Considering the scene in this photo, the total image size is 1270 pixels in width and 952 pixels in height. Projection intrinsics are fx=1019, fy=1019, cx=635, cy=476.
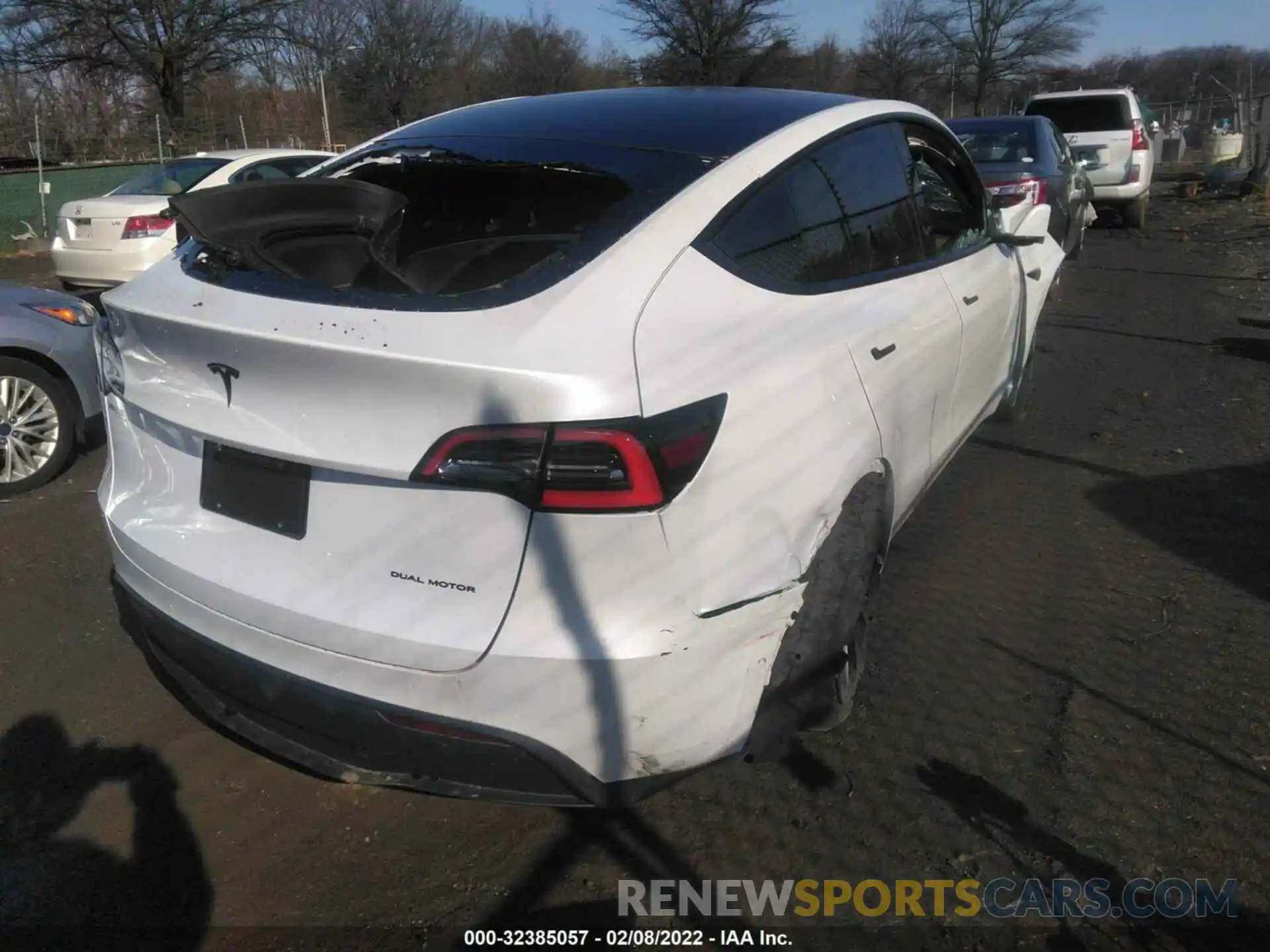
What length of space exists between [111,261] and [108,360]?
8536 mm

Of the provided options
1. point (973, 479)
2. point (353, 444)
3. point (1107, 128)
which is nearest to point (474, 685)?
point (353, 444)

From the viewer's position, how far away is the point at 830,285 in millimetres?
2781

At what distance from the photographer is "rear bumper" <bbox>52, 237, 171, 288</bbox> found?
1002 centimetres

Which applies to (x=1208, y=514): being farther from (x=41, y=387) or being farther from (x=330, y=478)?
(x=41, y=387)

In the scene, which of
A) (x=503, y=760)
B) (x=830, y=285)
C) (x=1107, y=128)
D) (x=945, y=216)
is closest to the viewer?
(x=503, y=760)

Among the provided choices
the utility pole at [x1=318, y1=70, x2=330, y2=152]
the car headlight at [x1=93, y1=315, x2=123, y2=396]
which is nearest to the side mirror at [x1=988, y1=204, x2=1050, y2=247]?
the car headlight at [x1=93, y1=315, x2=123, y2=396]

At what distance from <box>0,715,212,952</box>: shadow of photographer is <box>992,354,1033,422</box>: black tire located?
13.2 ft

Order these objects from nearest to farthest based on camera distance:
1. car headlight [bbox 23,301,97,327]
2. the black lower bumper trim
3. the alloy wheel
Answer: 1. the black lower bumper trim
2. the alloy wheel
3. car headlight [bbox 23,301,97,327]

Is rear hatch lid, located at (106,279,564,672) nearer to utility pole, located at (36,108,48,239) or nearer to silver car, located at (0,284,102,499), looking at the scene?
silver car, located at (0,284,102,499)

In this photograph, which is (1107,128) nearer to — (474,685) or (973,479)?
(973,479)

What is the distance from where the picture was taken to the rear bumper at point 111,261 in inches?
395

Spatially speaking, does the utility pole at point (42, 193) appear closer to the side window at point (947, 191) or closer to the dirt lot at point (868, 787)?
the dirt lot at point (868, 787)

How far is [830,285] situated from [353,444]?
4.59 feet

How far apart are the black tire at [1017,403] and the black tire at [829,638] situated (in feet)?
8.46
